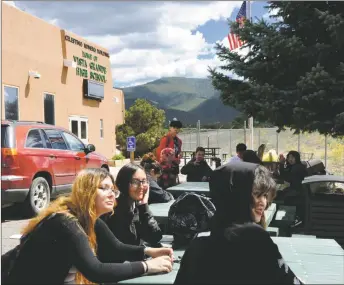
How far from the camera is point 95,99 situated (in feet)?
78.1

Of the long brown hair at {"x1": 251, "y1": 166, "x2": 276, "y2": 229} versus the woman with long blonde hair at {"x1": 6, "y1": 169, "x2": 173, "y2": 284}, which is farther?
the woman with long blonde hair at {"x1": 6, "y1": 169, "x2": 173, "y2": 284}

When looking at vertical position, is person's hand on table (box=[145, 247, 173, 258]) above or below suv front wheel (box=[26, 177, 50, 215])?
above

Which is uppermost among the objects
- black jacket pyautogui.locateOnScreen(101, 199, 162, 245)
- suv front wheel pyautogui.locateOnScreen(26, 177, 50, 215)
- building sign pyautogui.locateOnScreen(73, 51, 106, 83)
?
building sign pyautogui.locateOnScreen(73, 51, 106, 83)

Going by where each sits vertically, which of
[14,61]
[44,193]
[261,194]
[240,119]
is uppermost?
[14,61]

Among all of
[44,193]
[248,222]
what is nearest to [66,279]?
[248,222]

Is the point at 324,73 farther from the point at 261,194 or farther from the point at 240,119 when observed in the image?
the point at 261,194

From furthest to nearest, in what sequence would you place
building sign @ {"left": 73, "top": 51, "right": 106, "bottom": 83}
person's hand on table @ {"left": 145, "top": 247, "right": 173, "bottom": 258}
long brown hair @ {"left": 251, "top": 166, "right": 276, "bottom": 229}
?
1. building sign @ {"left": 73, "top": 51, "right": 106, "bottom": 83}
2. person's hand on table @ {"left": 145, "top": 247, "right": 173, "bottom": 258}
3. long brown hair @ {"left": 251, "top": 166, "right": 276, "bottom": 229}

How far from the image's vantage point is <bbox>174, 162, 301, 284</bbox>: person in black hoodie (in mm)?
1963

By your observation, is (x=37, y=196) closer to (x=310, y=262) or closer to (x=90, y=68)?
(x=310, y=262)

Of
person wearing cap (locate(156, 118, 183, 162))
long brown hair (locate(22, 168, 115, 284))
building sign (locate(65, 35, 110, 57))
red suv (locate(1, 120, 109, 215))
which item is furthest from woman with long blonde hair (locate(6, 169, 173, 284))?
building sign (locate(65, 35, 110, 57))

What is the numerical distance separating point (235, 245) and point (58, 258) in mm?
896

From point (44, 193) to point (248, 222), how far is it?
718 centimetres

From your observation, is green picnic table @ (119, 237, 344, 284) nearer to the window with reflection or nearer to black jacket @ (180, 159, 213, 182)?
black jacket @ (180, 159, 213, 182)

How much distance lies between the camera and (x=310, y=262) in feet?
9.02
